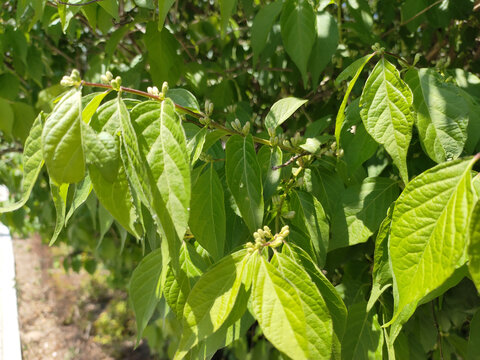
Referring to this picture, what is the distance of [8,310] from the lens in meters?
3.33

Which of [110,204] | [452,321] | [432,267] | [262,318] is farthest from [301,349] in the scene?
[452,321]

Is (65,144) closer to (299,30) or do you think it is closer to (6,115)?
(299,30)

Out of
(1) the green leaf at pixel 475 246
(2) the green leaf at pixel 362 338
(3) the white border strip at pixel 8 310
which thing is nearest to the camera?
(1) the green leaf at pixel 475 246

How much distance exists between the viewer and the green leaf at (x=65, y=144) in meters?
0.47

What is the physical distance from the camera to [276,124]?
0.76 m

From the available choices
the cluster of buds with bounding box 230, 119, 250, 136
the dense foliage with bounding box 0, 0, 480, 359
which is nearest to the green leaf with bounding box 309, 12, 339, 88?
the dense foliage with bounding box 0, 0, 480, 359

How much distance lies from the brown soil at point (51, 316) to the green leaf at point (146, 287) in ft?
9.44

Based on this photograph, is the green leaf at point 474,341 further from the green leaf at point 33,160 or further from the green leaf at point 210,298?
the green leaf at point 33,160

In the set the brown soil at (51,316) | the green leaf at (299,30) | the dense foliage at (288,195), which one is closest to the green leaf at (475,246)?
the dense foliage at (288,195)

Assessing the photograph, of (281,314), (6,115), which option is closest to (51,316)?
(6,115)

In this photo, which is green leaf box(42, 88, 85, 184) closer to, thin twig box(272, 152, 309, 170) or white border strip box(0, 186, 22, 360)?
thin twig box(272, 152, 309, 170)

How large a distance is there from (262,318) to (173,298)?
0.66ft

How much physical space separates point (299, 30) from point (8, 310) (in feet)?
11.0

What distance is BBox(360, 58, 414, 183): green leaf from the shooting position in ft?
1.93
